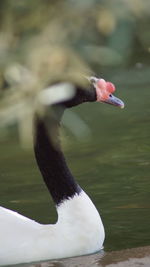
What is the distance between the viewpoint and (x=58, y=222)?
197 inches

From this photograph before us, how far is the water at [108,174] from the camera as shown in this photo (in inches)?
226

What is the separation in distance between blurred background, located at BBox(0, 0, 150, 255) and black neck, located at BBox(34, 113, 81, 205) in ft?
1.45

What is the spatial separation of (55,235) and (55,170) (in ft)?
1.70

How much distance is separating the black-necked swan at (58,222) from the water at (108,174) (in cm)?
Answer: 26

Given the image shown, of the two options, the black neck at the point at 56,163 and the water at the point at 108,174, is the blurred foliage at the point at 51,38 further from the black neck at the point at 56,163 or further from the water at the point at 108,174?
the water at the point at 108,174

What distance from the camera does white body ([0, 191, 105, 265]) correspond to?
4.79m

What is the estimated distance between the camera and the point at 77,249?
4945 millimetres

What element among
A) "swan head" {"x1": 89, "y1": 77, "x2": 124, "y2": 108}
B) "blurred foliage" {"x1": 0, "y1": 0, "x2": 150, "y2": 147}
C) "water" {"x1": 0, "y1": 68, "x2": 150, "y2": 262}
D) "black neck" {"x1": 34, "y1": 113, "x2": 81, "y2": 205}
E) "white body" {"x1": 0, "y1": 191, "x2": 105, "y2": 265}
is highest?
"blurred foliage" {"x1": 0, "y1": 0, "x2": 150, "y2": 147}

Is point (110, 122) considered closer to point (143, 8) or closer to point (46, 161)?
point (46, 161)

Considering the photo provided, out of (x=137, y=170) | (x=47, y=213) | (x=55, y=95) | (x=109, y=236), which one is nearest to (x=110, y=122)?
(x=137, y=170)

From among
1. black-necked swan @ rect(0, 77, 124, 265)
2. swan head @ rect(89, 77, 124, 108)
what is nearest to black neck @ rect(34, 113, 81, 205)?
black-necked swan @ rect(0, 77, 124, 265)

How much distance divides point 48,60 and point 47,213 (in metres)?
4.76

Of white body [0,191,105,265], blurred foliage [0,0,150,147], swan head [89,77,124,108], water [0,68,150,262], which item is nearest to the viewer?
blurred foliage [0,0,150,147]

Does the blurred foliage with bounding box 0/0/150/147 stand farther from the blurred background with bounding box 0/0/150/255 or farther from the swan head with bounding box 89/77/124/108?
the swan head with bounding box 89/77/124/108
